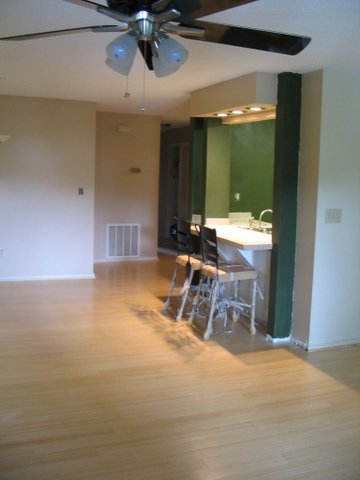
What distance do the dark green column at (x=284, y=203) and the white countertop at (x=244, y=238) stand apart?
0.14m

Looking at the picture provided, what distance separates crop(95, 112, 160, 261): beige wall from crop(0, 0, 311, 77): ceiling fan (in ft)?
17.1

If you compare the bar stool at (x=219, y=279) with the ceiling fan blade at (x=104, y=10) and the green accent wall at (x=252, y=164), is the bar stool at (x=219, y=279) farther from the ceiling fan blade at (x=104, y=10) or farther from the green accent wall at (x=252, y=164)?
the ceiling fan blade at (x=104, y=10)

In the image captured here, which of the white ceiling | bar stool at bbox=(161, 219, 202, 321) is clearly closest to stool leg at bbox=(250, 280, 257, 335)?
bar stool at bbox=(161, 219, 202, 321)

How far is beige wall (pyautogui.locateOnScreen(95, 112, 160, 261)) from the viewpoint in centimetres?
755

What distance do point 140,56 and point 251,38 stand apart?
167 centimetres

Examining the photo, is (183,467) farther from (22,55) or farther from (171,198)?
(171,198)

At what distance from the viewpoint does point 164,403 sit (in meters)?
3.08

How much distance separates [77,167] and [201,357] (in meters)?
3.46

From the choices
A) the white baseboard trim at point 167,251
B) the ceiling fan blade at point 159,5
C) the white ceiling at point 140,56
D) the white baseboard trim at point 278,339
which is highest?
the white ceiling at point 140,56

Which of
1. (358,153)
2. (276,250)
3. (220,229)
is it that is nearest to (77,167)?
(220,229)

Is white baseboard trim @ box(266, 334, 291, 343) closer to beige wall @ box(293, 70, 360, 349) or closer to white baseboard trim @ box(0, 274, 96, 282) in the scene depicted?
beige wall @ box(293, 70, 360, 349)

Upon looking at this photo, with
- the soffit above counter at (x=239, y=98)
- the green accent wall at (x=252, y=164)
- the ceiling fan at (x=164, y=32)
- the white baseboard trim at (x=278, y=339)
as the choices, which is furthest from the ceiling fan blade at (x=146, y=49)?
the green accent wall at (x=252, y=164)

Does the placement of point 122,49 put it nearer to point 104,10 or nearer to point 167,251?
point 104,10

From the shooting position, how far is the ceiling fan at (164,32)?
1970mm
